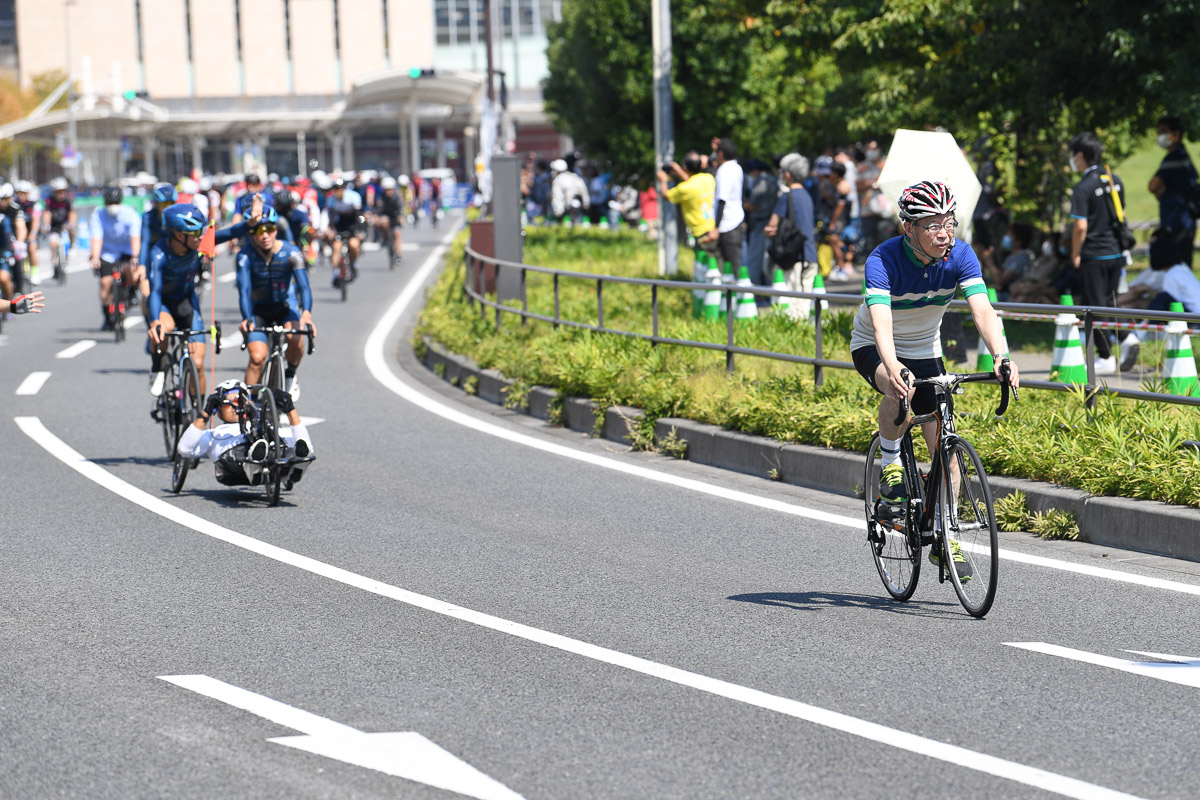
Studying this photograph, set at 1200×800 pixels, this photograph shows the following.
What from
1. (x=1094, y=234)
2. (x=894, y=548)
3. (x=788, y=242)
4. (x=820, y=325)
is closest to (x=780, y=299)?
(x=788, y=242)

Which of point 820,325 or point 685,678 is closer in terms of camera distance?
point 685,678

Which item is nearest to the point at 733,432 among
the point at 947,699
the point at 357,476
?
the point at 357,476

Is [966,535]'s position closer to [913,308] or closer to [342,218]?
[913,308]

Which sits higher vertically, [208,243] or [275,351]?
[208,243]

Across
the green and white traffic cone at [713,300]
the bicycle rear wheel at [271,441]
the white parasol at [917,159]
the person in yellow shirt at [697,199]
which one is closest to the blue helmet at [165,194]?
the bicycle rear wheel at [271,441]

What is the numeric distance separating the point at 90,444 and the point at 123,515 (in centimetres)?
308

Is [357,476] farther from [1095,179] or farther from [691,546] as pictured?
[1095,179]

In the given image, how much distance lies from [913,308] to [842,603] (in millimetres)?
1312

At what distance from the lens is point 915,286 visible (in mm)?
6617

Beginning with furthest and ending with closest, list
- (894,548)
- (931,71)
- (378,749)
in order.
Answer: (931,71), (894,548), (378,749)

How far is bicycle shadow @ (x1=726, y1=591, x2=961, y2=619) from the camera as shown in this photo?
6797 mm

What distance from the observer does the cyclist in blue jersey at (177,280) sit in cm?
1077

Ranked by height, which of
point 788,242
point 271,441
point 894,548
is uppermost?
point 788,242

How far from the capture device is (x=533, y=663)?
5996 millimetres
